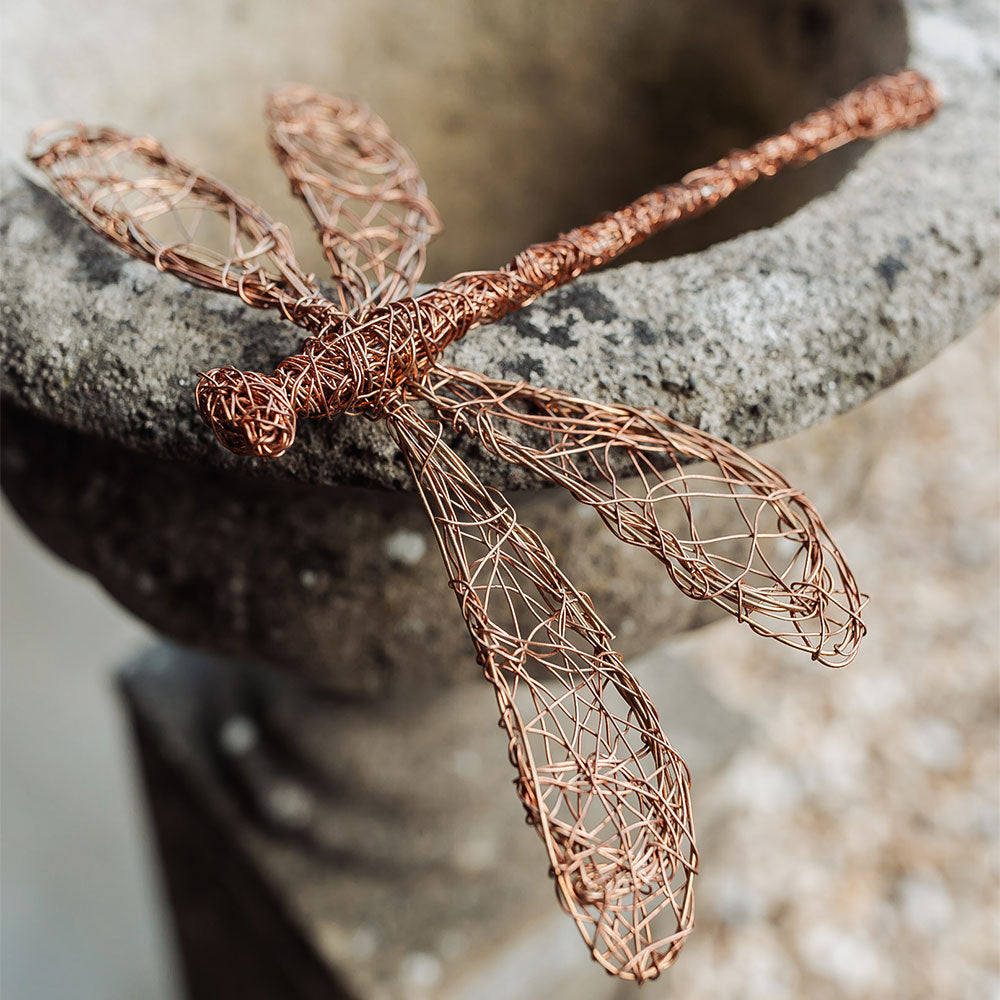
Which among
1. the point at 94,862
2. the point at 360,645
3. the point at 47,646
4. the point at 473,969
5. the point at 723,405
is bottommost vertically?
the point at 94,862

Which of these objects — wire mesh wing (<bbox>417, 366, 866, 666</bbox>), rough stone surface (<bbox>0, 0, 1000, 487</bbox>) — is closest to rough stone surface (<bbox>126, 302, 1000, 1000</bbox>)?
rough stone surface (<bbox>0, 0, 1000, 487</bbox>)

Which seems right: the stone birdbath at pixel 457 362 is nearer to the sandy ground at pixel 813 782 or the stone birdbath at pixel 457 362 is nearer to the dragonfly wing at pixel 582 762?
the dragonfly wing at pixel 582 762

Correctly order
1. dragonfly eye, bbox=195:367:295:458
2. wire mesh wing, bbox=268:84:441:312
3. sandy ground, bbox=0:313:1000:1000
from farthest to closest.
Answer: sandy ground, bbox=0:313:1000:1000 < wire mesh wing, bbox=268:84:441:312 < dragonfly eye, bbox=195:367:295:458

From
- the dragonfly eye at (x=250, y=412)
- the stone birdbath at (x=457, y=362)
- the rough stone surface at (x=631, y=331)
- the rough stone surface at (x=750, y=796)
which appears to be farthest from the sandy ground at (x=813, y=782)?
the dragonfly eye at (x=250, y=412)

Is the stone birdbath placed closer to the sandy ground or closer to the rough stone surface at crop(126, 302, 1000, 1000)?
the rough stone surface at crop(126, 302, 1000, 1000)

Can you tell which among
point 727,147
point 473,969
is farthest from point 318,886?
point 727,147

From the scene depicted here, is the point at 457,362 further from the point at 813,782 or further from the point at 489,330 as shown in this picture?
the point at 813,782

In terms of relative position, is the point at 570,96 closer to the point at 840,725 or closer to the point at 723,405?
the point at 723,405
